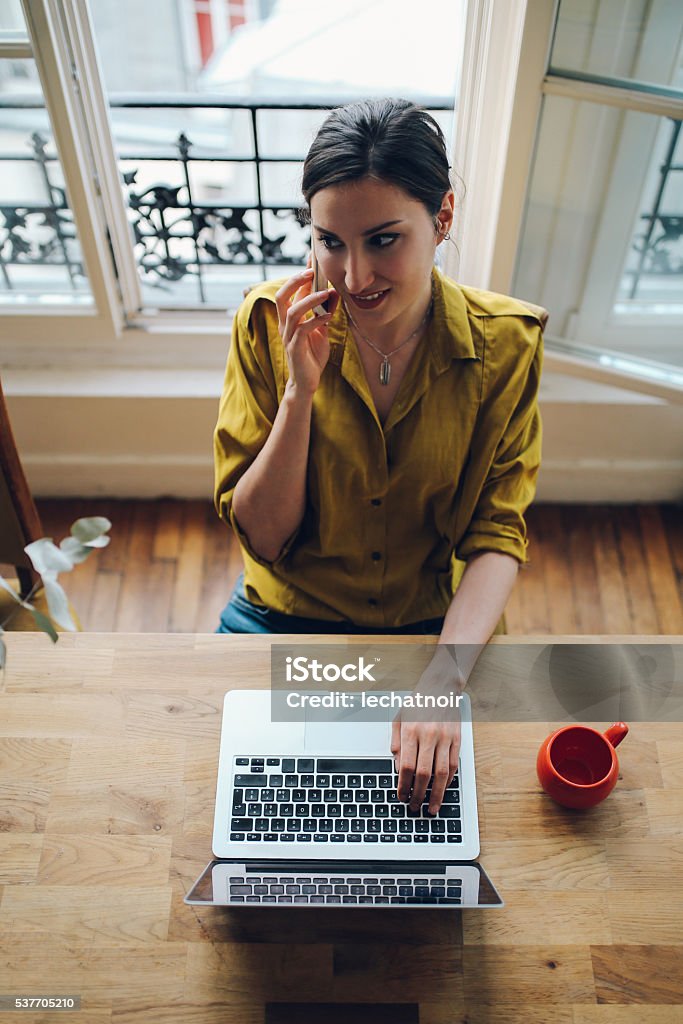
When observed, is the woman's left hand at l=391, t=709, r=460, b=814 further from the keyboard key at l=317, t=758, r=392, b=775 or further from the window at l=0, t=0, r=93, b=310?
the window at l=0, t=0, r=93, b=310

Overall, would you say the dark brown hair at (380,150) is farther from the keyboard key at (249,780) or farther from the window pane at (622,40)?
the keyboard key at (249,780)

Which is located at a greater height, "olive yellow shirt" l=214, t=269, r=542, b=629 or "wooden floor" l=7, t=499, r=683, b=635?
"olive yellow shirt" l=214, t=269, r=542, b=629

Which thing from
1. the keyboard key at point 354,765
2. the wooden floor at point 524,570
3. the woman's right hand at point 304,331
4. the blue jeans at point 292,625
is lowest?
the wooden floor at point 524,570

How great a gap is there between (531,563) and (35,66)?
1531mm

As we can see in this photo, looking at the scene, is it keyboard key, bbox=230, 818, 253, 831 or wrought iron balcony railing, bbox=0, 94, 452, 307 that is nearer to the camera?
keyboard key, bbox=230, 818, 253, 831

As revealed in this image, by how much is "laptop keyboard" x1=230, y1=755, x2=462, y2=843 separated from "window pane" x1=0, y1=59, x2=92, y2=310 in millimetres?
1368

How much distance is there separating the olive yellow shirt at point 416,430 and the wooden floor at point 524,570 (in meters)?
0.81

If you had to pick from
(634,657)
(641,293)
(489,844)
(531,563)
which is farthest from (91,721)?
(641,293)

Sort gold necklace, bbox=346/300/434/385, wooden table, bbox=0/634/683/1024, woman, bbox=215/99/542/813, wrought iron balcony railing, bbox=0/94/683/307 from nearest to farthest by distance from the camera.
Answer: wooden table, bbox=0/634/683/1024 < woman, bbox=215/99/542/813 < gold necklace, bbox=346/300/434/385 < wrought iron balcony railing, bbox=0/94/683/307

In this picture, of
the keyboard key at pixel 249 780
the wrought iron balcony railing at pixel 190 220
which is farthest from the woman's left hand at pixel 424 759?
the wrought iron balcony railing at pixel 190 220

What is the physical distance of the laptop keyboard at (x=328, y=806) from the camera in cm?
94

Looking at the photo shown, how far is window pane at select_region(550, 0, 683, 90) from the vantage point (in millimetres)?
1414

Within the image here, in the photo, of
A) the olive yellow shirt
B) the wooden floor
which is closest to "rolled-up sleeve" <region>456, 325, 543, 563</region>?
the olive yellow shirt

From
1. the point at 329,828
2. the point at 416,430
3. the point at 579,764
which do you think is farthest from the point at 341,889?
the point at 416,430
